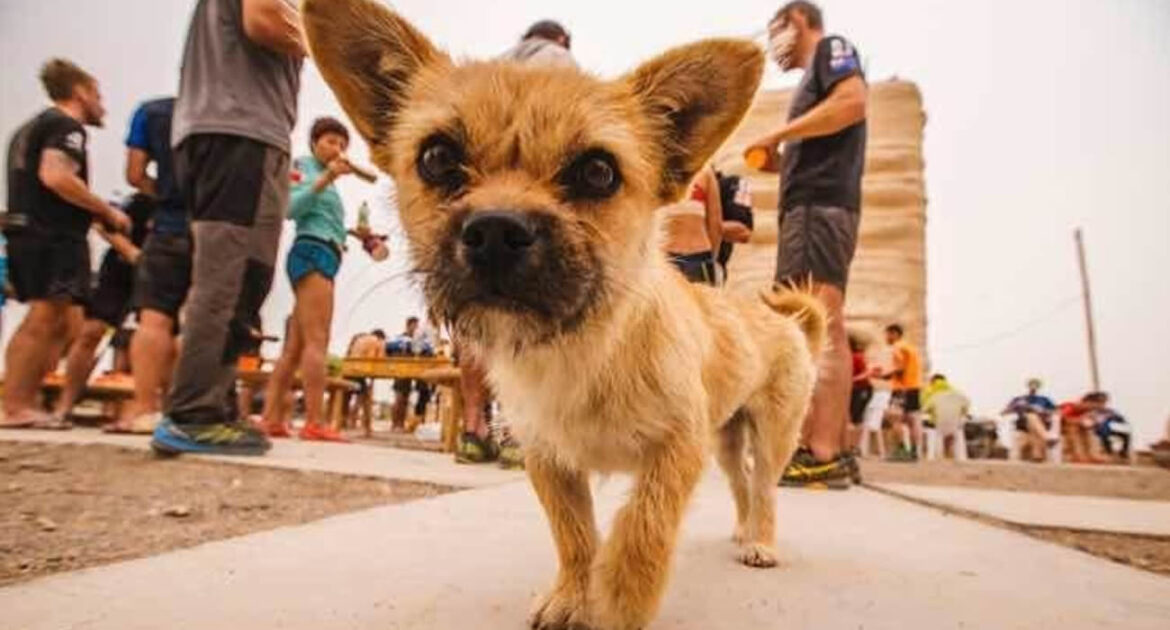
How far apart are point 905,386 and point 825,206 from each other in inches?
409

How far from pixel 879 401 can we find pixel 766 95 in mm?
5994

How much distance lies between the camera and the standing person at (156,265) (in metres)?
4.78

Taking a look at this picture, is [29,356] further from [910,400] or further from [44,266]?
[910,400]

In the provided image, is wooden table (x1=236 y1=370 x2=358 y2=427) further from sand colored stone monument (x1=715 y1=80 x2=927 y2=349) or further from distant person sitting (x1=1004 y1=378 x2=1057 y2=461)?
distant person sitting (x1=1004 y1=378 x2=1057 y2=461)

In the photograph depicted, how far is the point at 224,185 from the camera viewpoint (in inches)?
147

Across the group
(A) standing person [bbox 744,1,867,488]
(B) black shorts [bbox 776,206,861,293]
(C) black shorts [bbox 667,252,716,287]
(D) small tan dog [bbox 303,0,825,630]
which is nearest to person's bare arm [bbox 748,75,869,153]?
(A) standing person [bbox 744,1,867,488]

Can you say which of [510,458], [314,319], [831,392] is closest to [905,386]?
[831,392]

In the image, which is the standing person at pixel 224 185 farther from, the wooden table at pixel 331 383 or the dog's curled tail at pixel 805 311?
the wooden table at pixel 331 383

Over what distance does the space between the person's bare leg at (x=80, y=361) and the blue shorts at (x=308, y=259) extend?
7.62 feet

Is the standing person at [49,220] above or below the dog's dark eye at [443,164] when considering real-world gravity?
above

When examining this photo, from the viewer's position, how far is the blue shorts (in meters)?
5.45

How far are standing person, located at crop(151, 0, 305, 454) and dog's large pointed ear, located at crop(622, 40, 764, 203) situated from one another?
2464 mm

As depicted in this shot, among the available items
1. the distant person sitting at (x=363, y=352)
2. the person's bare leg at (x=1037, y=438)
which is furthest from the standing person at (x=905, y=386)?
the distant person sitting at (x=363, y=352)

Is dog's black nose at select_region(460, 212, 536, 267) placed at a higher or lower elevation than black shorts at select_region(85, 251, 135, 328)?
lower
